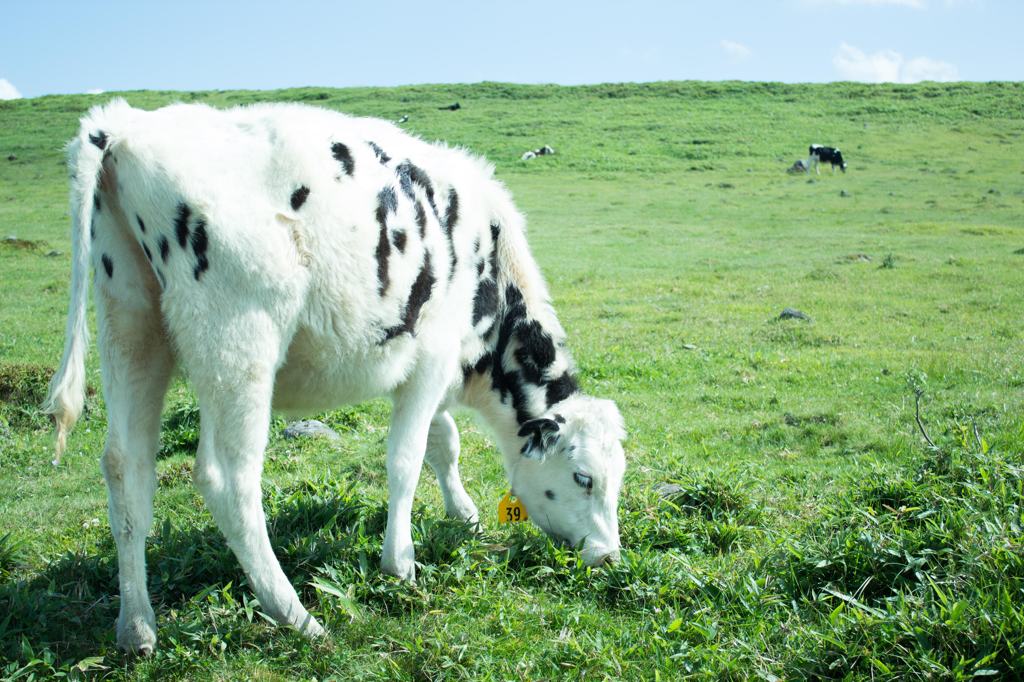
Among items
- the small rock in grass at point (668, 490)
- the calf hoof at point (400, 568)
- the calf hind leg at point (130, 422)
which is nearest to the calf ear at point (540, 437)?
the small rock in grass at point (668, 490)

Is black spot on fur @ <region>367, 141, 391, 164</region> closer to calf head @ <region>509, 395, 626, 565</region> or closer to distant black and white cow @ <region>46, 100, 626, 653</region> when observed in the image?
distant black and white cow @ <region>46, 100, 626, 653</region>

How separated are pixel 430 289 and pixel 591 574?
185 centimetres

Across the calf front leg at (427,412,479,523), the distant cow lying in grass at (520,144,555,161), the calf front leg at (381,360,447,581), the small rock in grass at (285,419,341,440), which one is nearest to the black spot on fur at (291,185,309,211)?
the calf front leg at (381,360,447,581)

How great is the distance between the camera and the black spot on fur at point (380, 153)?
479 cm

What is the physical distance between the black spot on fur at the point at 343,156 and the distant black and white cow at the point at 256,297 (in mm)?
12

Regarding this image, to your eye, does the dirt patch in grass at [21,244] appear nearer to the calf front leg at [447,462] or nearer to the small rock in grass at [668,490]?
A: the calf front leg at [447,462]

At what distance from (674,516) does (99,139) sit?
3.99 m

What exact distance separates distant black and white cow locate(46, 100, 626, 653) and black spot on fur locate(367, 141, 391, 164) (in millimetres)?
25

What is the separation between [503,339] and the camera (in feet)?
19.1

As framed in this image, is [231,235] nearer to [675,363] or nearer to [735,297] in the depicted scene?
[675,363]

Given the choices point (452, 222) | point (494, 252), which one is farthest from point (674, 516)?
point (452, 222)

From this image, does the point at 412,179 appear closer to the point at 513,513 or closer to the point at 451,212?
the point at 451,212

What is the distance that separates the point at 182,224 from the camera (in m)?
3.97

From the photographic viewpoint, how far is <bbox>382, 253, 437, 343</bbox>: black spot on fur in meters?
4.78
